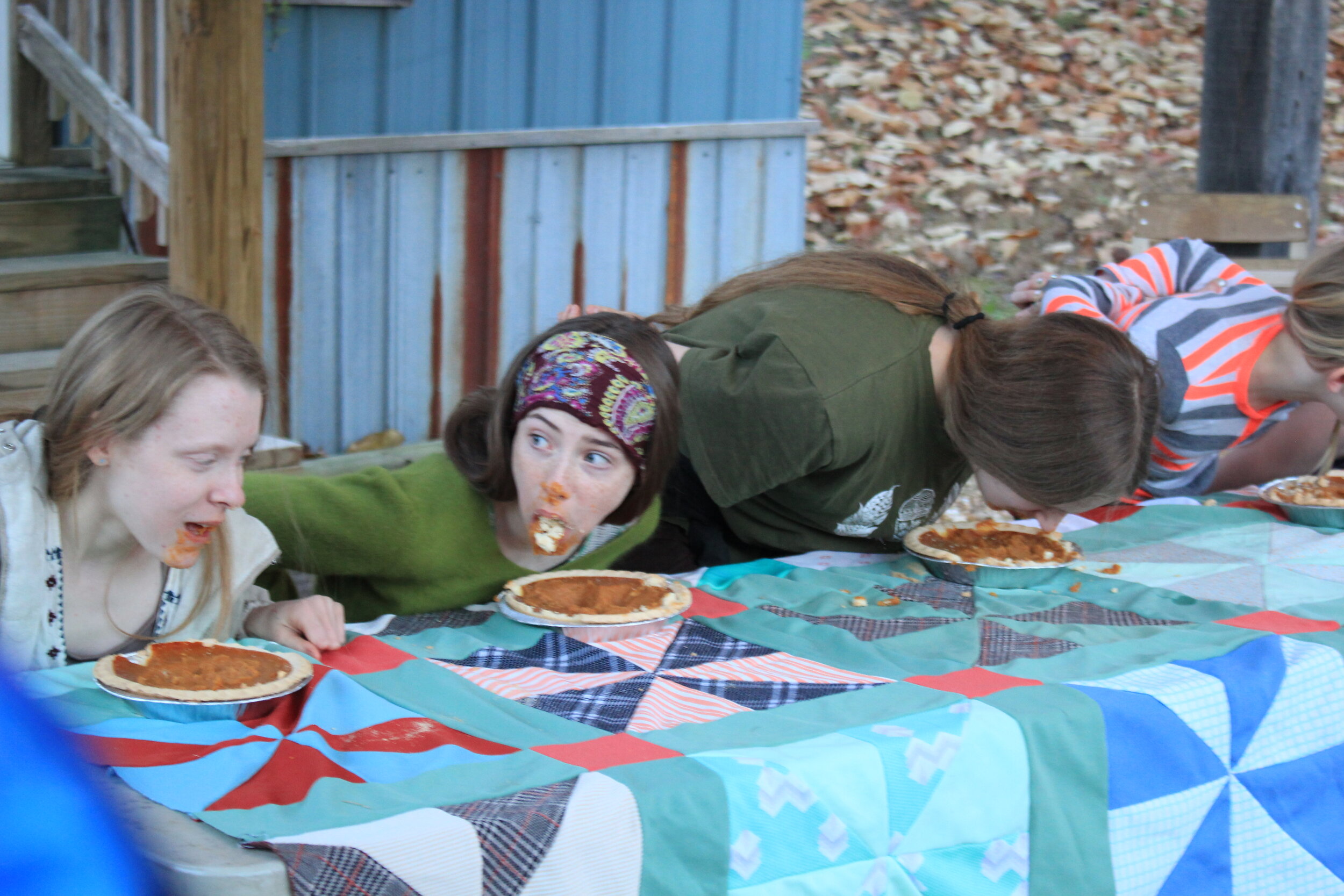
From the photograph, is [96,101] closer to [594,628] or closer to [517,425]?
[517,425]

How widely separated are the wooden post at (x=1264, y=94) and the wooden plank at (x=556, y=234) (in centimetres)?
217

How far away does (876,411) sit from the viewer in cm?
223

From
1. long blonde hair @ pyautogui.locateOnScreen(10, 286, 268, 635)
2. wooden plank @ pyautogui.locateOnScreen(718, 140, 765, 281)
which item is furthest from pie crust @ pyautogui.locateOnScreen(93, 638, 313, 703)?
wooden plank @ pyautogui.locateOnScreen(718, 140, 765, 281)

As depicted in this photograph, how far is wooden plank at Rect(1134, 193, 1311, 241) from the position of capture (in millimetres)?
4039

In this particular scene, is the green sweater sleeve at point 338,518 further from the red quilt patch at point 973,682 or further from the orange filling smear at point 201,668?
the red quilt patch at point 973,682

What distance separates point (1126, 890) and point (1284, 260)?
10.5ft

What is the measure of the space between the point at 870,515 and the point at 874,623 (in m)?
0.48

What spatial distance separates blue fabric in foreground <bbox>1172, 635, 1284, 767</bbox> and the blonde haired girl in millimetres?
1190

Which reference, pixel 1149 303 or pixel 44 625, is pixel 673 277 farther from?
pixel 44 625

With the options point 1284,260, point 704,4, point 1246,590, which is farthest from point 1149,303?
point 704,4

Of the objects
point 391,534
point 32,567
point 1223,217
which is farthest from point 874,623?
point 1223,217

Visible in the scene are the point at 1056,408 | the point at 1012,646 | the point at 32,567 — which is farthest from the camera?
the point at 1056,408

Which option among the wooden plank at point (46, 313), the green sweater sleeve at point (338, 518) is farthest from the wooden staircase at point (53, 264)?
the green sweater sleeve at point (338, 518)

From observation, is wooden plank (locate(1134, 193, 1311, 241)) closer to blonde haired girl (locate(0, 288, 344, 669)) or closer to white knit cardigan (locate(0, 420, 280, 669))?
blonde haired girl (locate(0, 288, 344, 669))
